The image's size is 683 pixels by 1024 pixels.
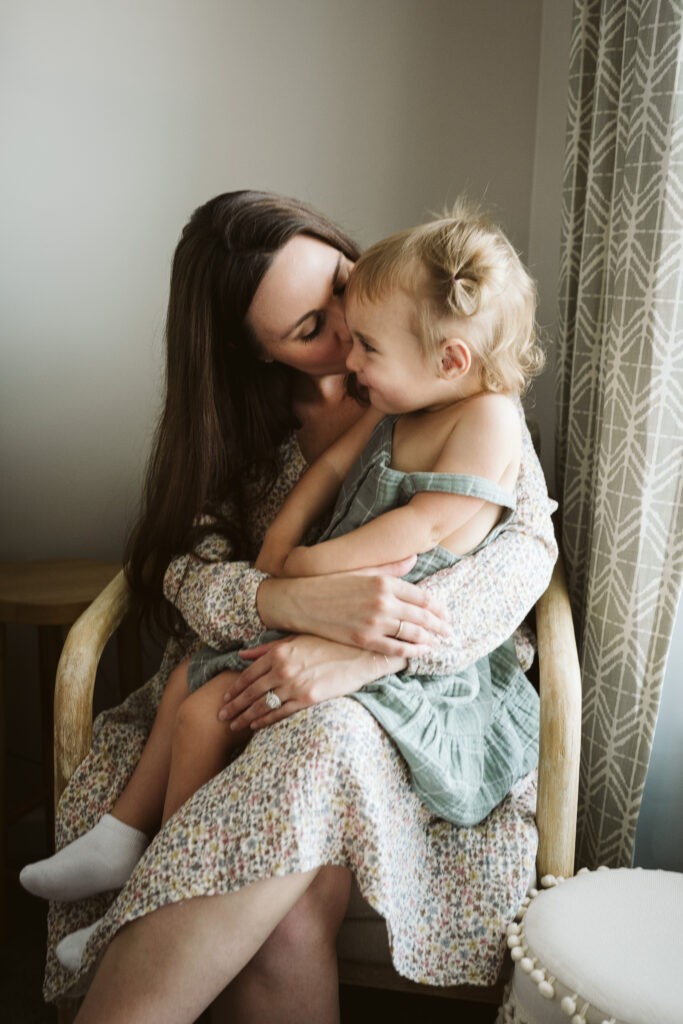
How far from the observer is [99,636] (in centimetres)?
151

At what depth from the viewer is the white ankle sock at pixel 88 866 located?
133cm

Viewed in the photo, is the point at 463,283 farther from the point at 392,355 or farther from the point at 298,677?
the point at 298,677

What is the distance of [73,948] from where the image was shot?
131 cm

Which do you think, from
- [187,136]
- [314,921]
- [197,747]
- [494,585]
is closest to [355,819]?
[314,921]

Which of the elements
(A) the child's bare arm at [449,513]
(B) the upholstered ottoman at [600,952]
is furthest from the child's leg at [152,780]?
(B) the upholstered ottoman at [600,952]

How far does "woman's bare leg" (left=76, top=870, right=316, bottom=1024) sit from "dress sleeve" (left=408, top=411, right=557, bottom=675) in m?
0.38

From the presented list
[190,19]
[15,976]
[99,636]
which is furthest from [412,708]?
[190,19]

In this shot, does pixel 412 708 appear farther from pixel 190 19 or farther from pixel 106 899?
pixel 190 19

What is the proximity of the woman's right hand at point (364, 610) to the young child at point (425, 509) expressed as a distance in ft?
0.07

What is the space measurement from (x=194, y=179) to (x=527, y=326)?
102 cm

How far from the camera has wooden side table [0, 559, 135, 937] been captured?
178cm

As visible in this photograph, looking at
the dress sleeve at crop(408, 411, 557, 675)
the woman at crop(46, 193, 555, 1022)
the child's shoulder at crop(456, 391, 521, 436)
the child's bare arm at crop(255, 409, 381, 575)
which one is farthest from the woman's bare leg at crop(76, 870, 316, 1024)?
the child's shoulder at crop(456, 391, 521, 436)

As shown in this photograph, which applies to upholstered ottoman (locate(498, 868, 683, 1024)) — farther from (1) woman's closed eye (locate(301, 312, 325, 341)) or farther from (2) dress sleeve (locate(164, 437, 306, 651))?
(1) woman's closed eye (locate(301, 312, 325, 341))

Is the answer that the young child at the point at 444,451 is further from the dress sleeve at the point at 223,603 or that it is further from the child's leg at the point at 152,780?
the child's leg at the point at 152,780
